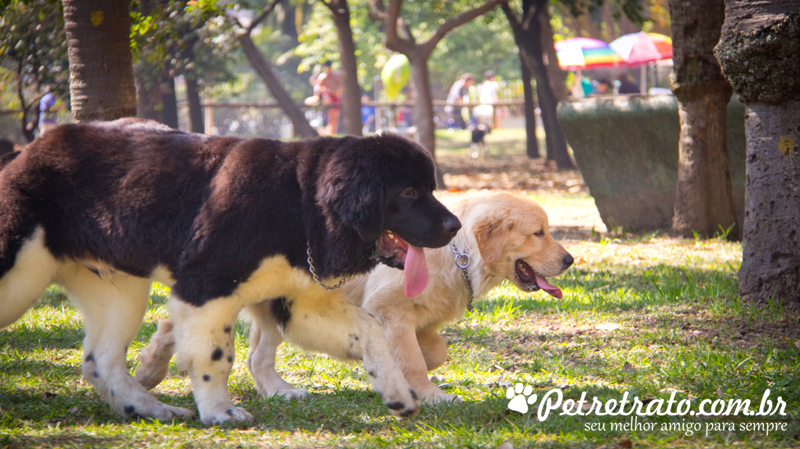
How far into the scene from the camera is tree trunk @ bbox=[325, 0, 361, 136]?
44.6ft

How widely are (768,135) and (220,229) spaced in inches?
149

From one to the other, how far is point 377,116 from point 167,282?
20.5 metres

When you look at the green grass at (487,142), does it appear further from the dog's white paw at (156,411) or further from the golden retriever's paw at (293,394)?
the dog's white paw at (156,411)

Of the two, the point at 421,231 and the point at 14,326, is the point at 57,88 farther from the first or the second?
the point at 421,231

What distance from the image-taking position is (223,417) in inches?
133

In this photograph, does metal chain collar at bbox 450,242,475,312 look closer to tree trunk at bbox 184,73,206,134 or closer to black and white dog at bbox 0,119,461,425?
black and white dog at bbox 0,119,461,425

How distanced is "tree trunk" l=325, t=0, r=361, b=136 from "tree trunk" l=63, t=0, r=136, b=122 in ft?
27.8

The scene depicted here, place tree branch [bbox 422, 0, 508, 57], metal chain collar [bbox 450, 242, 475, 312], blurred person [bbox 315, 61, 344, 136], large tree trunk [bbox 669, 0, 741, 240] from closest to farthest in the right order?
1. metal chain collar [bbox 450, 242, 475, 312]
2. large tree trunk [bbox 669, 0, 741, 240]
3. tree branch [bbox 422, 0, 508, 57]
4. blurred person [bbox 315, 61, 344, 136]

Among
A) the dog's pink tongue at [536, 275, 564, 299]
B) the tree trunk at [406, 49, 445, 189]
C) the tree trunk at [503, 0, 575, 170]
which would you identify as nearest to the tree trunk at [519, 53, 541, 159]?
the tree trunk at [503, 0, 575, 170]

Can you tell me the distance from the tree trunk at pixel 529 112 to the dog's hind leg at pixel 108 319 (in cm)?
1365

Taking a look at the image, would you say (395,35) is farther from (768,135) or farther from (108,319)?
(108,319)

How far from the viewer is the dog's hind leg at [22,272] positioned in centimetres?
332

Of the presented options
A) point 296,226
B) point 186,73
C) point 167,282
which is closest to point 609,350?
point 296,226

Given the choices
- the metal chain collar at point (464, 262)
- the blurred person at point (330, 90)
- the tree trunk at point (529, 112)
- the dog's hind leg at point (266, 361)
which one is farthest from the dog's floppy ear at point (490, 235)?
the blurred person at point (330, 90)
